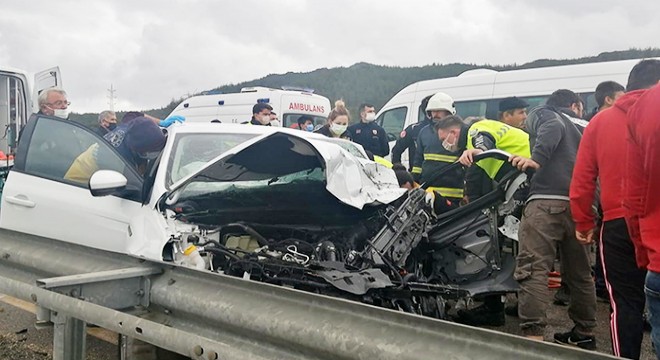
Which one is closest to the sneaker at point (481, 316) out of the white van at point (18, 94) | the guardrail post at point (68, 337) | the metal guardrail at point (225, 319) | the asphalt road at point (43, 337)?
the asphalt road at point (43, 337)

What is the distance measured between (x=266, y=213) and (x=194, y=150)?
70cm

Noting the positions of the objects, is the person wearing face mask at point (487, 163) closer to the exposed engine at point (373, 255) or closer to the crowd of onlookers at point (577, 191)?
the crowd of onlookers at point (577, 191)

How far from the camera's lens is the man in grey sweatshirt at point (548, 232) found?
3957 mm

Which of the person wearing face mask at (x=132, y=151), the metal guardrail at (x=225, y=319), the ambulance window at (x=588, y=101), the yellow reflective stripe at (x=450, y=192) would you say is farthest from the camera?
the ambulance window at (x=588, y=101)

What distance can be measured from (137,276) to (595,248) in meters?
4.06

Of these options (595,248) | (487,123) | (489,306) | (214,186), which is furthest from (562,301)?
(214,186)

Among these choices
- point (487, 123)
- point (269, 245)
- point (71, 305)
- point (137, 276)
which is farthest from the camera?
point (487, 123)

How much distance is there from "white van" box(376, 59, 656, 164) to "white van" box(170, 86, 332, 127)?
9.25 ft

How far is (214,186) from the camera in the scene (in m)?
4.15

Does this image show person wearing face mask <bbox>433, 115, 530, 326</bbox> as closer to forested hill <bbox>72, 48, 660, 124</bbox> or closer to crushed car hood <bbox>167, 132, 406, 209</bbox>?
crushed car hood <bbox>167, 132, 406, 209</bbox>

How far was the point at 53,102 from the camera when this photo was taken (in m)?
6.20

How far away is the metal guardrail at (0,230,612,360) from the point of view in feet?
5.82

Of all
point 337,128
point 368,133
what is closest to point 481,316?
point 337,128

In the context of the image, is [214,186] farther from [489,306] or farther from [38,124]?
[489,306]
